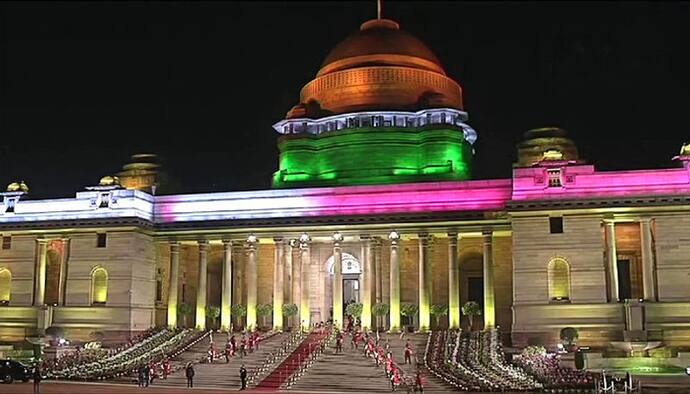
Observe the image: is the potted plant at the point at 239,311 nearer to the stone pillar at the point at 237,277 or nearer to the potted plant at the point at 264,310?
the potted plant at the point at 264,310

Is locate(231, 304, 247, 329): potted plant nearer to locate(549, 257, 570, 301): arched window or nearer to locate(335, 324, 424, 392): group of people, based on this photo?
locate(335, 324, 424, 392): group of people

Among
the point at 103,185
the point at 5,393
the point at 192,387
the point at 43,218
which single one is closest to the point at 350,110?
the point at 103,185

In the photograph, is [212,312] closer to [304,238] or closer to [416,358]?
[304,238]

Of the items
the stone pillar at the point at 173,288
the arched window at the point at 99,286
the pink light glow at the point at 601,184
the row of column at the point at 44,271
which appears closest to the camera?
the pink light glow at the point at 601,184

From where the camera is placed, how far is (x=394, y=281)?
183ft

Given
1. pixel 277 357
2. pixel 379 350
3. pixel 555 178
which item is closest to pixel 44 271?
pixel 277 357

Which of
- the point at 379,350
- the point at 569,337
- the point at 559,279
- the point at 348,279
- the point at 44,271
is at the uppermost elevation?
the point at 44,271

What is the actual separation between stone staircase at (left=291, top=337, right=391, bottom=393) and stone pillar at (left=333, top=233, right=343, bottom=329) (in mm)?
8431

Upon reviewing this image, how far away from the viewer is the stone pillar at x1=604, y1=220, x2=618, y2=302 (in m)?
49.4

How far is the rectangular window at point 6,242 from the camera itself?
60844 millimetres

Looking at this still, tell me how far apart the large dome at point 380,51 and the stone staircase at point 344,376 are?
28308 millimetres

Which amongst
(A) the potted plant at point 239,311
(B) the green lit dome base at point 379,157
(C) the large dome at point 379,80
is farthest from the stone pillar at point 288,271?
(C) the large dome at point 379,80

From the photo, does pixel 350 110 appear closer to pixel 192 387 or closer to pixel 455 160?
pixel 455 160

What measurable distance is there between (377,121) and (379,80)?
373 centimetres
